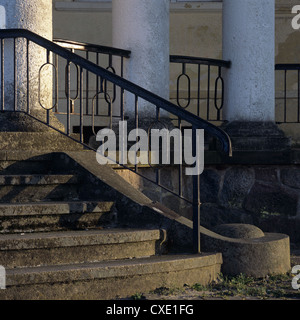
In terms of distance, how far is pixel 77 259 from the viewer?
16.4ft

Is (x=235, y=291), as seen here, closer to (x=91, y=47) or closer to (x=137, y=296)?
(x=137, y=296)

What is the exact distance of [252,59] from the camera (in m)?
8.02

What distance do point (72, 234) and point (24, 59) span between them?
6.79 feet

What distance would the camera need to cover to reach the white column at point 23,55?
6.46m

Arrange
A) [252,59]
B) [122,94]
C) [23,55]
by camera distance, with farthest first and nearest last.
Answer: [252,59], [23,55], [122,94]

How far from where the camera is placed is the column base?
7.85m

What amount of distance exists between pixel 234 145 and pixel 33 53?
8.23ft

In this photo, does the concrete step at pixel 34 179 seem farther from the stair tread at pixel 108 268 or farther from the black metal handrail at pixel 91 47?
the black metal handrail at pixel 91 47

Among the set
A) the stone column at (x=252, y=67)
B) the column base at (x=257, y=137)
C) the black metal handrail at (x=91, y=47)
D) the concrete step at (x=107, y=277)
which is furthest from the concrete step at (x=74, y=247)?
the stone column at (x=252, y=67)

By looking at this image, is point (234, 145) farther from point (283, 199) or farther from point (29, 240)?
point (29, 240)

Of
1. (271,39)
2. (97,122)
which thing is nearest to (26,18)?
(271,39)

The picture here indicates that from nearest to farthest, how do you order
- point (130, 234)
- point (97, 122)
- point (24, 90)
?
point (130, 234)
point (24, 90)
point (97, 122)

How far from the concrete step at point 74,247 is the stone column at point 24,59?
173 centimetres

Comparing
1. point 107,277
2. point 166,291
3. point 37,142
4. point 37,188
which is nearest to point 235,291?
point 166,291
